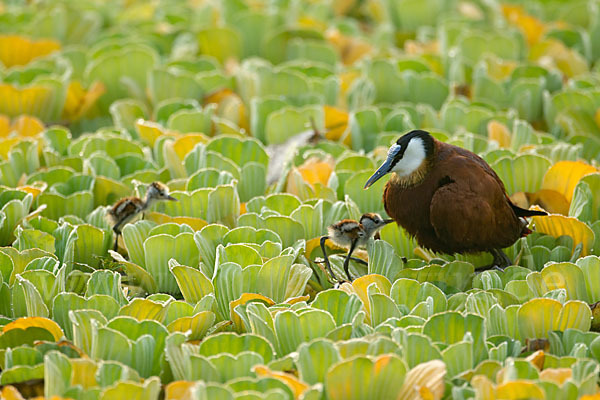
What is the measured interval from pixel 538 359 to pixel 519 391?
0.77 ft

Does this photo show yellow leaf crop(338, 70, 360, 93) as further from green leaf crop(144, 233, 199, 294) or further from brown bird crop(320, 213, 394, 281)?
green leaf crop(144, 233, 199, 294)

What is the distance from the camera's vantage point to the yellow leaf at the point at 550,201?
3.02 metres

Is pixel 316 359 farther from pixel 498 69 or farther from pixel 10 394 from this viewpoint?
pixel 498 69

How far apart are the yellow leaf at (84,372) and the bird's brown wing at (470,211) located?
1121 millimetres

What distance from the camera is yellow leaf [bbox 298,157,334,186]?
3.22 meters

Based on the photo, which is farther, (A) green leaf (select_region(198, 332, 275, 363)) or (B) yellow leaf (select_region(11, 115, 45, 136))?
(B) yellow leaf (select_region(11, 115, 45, 136))

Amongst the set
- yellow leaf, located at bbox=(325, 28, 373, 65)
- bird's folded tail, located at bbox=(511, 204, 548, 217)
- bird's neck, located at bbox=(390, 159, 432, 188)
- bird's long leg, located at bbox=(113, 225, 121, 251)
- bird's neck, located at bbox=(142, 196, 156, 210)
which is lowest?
bird's long leg, located at bbox=(113, 225, 121, 251)

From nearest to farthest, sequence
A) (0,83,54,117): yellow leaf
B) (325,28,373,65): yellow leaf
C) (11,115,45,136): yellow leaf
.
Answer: (11,115,45,136): yellow leaf < (0,83,54,117): yellow leaf < (325,28,373,65): yellow leaf

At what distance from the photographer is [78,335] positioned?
2141 mm

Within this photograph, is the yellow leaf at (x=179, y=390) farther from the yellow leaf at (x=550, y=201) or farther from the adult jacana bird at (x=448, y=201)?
the yellow leaf at (x=550, y=201)

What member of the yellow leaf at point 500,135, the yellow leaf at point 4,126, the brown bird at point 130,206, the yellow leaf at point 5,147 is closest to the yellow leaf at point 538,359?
the brown bird at point 130,206

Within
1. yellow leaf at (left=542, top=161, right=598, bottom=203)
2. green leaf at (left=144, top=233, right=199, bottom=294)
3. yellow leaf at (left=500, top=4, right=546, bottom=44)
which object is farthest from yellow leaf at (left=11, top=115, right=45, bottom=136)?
yellow leaf at (left=500, top=4, right=546, bottom=44)

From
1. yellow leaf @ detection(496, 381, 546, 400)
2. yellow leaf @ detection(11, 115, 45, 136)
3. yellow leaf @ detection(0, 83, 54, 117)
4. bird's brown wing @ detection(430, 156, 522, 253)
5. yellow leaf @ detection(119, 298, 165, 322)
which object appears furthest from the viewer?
yellow leaf @ detection(0, 83, 54, 117)

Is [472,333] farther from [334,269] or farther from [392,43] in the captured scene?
[392,43]
